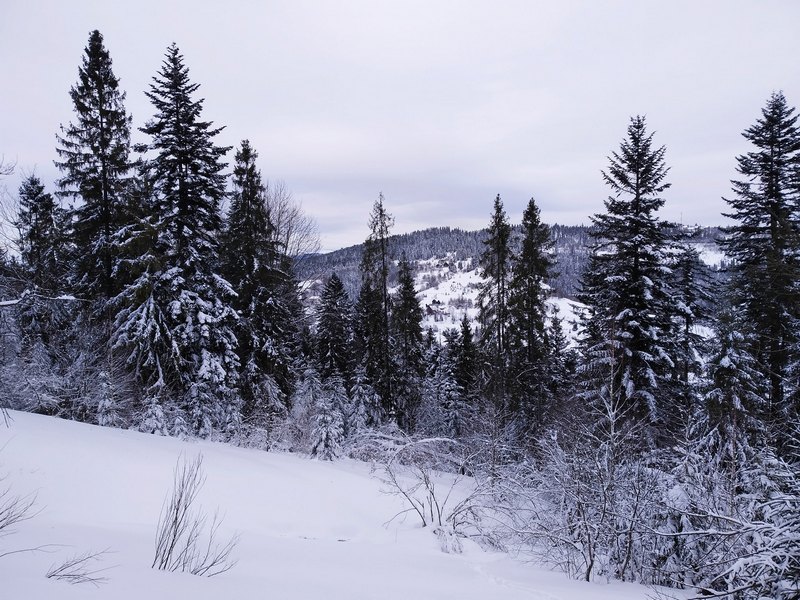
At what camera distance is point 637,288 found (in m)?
15.6

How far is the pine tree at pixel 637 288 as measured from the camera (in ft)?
50.0

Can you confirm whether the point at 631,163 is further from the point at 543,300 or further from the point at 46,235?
the point at 46,235

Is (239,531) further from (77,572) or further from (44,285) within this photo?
(44,285)

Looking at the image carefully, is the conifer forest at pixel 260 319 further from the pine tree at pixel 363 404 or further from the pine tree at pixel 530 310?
the pine tree at pixel 363 404

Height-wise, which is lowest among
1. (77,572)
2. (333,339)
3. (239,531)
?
(239,531)

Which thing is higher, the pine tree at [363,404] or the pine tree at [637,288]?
the pine tree at [637,288]

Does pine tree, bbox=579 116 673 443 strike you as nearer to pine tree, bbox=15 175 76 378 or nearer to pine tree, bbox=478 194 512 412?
pine tree, bbox=478 194 512 412

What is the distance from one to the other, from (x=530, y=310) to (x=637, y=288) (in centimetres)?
751

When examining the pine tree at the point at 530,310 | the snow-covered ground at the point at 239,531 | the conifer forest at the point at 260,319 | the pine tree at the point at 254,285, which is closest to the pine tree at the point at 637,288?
the conifer forest at the point at 260,319

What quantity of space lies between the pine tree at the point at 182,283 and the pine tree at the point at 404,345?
36.1 feet

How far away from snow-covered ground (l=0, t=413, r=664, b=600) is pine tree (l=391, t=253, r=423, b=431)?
13.8 metres

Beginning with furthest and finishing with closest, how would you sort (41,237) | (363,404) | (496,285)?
(363,404), (496,285), (41,237)

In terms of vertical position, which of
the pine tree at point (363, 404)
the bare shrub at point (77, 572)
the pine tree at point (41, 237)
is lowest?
the pine tree at point (363, 404)

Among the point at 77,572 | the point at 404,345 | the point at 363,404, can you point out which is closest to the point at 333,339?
the point at 363,404
